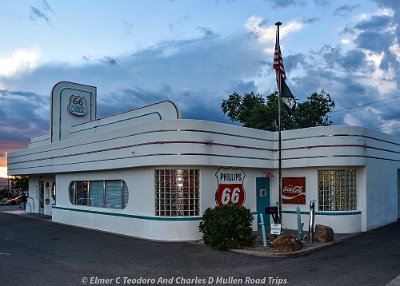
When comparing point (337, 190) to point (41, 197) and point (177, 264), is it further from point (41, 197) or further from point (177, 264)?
point (41, 197)

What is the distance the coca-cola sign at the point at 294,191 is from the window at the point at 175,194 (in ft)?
16.4

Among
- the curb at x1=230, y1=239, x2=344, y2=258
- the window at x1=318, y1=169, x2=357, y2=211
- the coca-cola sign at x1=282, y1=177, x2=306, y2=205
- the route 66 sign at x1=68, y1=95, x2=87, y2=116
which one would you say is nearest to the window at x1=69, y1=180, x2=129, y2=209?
the route 66 sign at x1=68, y1=95, x2=87, y2=116

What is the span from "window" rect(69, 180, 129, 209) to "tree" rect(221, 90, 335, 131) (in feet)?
63.7

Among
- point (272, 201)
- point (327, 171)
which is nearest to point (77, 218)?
point (272, 201)

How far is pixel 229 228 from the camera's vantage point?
1316 cm

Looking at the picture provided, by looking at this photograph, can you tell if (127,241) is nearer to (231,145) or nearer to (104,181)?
(104,181)

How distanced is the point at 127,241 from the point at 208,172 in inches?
149

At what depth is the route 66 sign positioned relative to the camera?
77.9 ft

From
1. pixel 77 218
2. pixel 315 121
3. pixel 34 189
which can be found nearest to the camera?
pixel 77 218

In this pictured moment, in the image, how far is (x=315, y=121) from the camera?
37969 mm

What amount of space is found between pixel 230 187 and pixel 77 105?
11962 millimetres

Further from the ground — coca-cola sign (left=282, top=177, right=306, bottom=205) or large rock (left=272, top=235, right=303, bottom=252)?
coca-cola sign (left=282, top=177, right=306, bottom=205)

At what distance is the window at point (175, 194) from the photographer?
14.8m

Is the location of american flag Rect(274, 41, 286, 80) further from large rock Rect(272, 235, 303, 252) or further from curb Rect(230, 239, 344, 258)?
curb Rect(230, 239, 344, 258)
